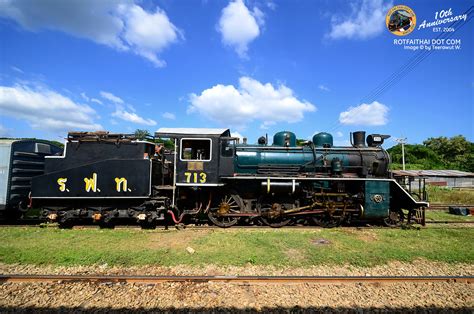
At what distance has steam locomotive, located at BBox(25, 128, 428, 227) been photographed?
7.88 metres

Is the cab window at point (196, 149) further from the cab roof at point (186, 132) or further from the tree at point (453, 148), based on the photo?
the tree at point (453, 148)

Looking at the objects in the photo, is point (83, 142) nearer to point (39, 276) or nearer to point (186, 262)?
point (39, 276)

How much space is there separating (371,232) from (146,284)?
6837mm

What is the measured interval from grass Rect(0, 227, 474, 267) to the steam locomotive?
72 centimetres

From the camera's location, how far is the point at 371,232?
7.70 meters

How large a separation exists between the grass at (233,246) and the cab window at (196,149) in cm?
256

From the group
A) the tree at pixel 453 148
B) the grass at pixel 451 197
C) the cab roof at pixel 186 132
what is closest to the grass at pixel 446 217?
the grass at pixel 451 197

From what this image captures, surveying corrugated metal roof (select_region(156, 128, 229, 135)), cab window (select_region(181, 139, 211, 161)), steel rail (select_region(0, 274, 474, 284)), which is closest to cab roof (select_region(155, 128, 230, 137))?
corrugated metal roof (select_region(156, 128, 229, 135))

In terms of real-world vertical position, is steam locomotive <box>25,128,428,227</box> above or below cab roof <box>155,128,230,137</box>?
below

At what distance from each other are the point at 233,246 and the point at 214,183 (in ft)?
7.84

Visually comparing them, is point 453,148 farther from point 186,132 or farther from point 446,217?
point 186,132

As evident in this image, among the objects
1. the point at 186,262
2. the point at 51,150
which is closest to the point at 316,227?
the point at 186,262

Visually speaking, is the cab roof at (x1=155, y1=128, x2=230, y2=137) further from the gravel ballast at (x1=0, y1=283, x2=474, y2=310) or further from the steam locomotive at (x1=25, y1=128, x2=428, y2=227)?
the gravel ballast at (x1=0, y1=283, x2=474, y2=310)

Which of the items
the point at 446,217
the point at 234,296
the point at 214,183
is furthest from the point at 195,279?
the point at 446,217
